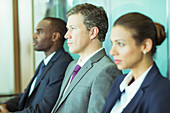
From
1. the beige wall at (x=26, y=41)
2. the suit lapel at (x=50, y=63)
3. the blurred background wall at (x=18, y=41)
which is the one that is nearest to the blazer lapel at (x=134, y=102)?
the suit lapel at (x=50, y=63)

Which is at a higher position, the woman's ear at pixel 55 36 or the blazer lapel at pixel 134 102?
the woman's ear at pixel 55 36

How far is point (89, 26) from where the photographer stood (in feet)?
7.51

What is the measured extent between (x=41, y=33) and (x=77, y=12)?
86 cm

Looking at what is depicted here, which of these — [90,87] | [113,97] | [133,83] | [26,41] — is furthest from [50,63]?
[26,41]

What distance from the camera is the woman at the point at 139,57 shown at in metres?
1.48

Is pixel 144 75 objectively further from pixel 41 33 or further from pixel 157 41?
pixel 41 33

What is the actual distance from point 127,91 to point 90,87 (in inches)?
18.5

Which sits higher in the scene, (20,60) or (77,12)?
(77,12)

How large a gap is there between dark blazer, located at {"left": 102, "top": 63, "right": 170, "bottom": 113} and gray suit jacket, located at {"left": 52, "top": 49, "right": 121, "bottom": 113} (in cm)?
42

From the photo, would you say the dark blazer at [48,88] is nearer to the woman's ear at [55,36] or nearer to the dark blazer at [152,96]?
the woman's ear at [55,36]

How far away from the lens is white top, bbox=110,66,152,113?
1.58 metres

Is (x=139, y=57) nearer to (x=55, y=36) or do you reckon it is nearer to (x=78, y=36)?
(x=78, y=36)

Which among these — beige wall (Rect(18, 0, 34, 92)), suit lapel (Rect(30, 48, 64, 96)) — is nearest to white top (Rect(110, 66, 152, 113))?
suit lapel (Rect(30, 48, 64, 96))

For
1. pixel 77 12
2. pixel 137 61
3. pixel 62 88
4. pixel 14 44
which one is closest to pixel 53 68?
pixel 62 88
